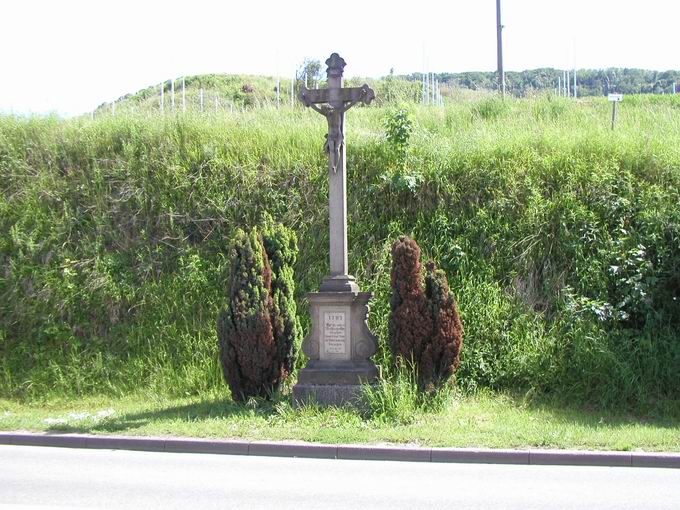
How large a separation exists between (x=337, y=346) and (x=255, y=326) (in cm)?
117

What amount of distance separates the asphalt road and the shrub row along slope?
12.5 feet

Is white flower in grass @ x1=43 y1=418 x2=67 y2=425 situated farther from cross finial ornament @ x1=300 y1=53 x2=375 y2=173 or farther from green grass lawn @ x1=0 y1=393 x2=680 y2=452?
cross finial ornament @ x1=300 y1=53 x2=375 y2=173

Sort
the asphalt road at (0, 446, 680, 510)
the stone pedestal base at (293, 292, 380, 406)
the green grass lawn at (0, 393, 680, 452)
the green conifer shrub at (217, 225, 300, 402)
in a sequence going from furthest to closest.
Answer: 1. the green conifer shrub at (217, 225, 300, 402)
2. the stone pedestal base at (293, 292, 380, 406)
3. the green grass lawn at (0, 393, 680, 452)
4. the asphalt road at (0, 446, 680, 510)

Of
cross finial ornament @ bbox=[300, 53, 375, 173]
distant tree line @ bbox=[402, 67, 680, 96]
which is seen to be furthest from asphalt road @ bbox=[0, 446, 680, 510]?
distant tree line @ bbox=[402, 67, 680, 96]

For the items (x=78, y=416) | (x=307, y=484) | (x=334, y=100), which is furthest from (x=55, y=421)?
(x=334, y=100)

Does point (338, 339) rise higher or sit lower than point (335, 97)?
lower

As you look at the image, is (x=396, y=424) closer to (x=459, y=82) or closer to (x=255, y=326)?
(x=255, y=326)

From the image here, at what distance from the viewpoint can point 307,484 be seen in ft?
23.5

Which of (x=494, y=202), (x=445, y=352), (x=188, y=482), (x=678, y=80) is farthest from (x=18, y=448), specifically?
(x=678, y=80)

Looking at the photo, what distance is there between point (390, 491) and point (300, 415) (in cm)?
339

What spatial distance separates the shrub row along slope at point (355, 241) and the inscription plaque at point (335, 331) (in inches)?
77.3

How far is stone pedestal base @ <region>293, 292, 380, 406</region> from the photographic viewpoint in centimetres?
1048

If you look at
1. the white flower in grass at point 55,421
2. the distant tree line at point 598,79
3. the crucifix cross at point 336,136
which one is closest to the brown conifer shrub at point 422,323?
the crucifix cross at point 336,136

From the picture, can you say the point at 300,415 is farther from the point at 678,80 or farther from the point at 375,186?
the point at 678,80
